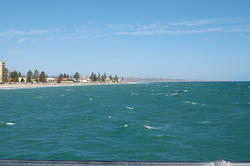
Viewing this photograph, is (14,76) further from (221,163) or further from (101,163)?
(221,163)

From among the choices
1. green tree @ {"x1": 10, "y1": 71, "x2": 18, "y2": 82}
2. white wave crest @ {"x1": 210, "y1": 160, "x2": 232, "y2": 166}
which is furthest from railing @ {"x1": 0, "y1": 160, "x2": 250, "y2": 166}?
green tree @ {"x1": 10, "y1": 71, "x2": 18, "y2": 82}

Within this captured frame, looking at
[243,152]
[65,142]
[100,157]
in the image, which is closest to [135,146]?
[100,157]

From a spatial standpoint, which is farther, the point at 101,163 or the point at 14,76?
the point at 14,76

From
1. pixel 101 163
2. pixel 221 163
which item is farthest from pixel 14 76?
pixel 221 163

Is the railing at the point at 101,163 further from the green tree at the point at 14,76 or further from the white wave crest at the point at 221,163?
the green tree at the point at 14,76

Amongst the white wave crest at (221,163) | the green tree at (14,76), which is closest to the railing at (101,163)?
the white wave crest at (221,163)

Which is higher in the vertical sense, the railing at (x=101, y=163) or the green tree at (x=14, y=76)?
the green tree at (x=14, y=76)

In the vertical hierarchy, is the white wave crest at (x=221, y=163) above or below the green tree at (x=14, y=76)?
below

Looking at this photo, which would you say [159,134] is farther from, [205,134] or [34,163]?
[34,163]

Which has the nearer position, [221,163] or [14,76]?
[221,163]

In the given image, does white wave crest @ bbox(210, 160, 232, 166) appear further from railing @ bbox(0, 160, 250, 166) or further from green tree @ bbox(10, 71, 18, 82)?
green tree @ bbox(10, 71, 18, 82)

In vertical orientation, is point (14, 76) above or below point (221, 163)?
above

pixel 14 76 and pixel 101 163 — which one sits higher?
pixel 14 76

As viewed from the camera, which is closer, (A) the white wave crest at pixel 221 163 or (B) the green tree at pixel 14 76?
(A) the white wave crest at pixel 221 163
